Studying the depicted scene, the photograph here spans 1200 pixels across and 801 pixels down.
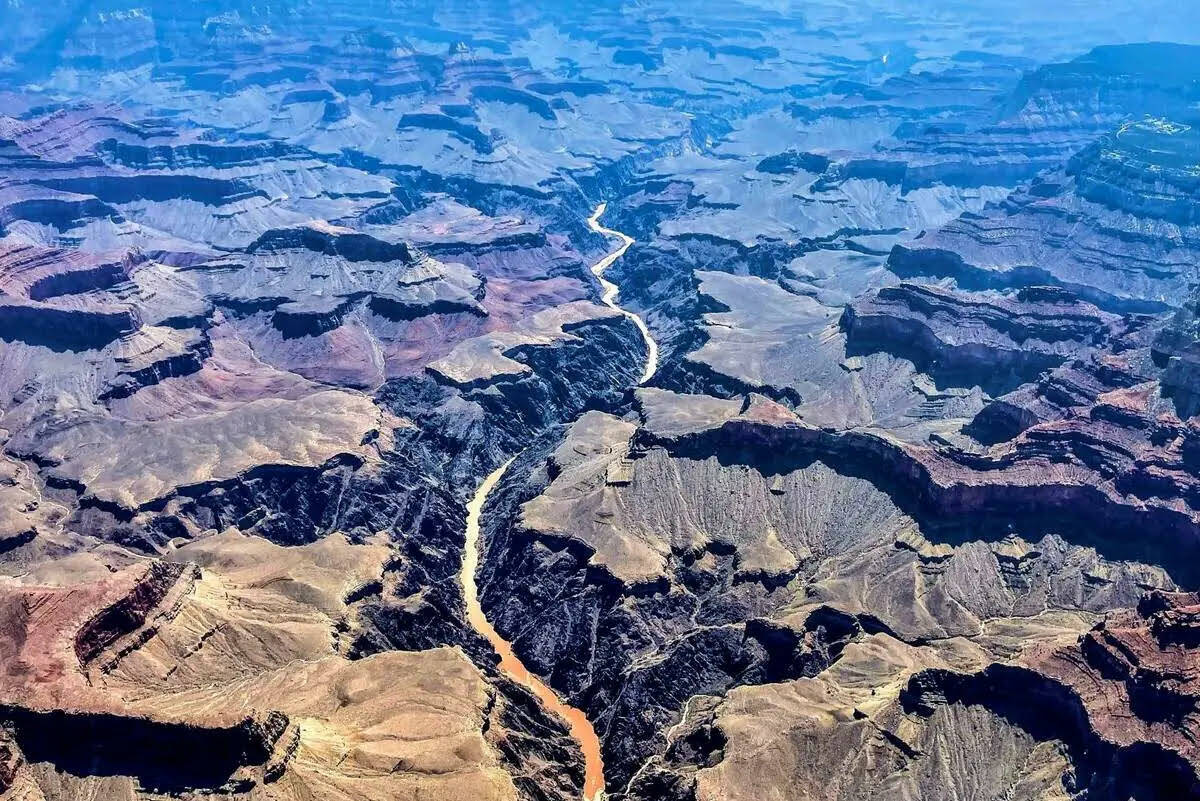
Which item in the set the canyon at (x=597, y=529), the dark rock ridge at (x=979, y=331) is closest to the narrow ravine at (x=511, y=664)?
the canyon at (x=597, y=529)

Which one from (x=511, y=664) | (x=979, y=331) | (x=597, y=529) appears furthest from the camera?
(x=979, y=331)

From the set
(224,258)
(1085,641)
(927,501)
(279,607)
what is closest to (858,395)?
(927,501)

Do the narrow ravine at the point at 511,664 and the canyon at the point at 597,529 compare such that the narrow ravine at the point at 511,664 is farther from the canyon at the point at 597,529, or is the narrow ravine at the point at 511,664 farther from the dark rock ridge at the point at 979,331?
the dark rock ridge at the point at 979,331

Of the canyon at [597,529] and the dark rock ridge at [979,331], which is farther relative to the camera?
the dark rock ridge at [979,331]

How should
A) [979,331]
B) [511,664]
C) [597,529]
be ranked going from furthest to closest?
[979,331]
[597,529]
[511,664]

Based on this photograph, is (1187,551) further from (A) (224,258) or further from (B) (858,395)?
(A) (224,258)

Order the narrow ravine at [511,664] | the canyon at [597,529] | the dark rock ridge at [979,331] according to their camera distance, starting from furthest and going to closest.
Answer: the dark rock ridge at [979,331]
the narrow ravine at [511,664]
the canyon at [597,529]

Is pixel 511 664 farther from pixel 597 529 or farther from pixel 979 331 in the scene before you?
pixel 979 331

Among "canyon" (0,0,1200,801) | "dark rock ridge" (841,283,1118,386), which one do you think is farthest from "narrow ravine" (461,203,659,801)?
"dark rock ridge" (841,283,1118,386)

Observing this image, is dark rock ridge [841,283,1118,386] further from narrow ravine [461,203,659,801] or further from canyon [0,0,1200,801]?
A: narrow ravine [461,203,659,801]

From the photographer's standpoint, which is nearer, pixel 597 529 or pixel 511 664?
pixel 511 664

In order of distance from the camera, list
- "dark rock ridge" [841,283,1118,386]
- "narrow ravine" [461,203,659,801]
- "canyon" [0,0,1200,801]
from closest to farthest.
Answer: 1. "canyon" [0,0,1200,801]
2. "narrow ravine" [461,203,659,801]
3. "dark rock ridge" [841,283,1118,386]

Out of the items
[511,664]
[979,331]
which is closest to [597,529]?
[511,664]
